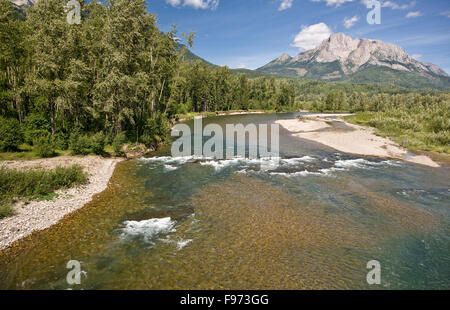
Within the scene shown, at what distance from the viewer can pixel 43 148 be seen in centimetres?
2655

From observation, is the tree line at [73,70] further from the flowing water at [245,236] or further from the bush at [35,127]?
the flowing water at [245,236]

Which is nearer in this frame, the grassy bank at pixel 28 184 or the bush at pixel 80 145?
the grassy bank at pixel 28 184

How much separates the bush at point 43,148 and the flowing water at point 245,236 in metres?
8.31

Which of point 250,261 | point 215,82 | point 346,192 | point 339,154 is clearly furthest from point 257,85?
point 250,261

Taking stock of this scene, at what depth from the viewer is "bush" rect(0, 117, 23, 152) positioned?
2602cm

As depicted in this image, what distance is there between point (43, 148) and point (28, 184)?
10.5 m

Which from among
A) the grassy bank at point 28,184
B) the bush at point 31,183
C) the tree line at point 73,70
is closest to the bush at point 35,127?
the tree line at point 73,70

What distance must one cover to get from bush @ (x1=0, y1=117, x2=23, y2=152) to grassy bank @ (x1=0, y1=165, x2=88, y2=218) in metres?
10.5

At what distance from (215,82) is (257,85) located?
136ft

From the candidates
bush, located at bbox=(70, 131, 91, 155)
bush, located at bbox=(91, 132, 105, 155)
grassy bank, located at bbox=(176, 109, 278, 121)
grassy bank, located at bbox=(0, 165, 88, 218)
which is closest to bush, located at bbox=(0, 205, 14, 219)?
grassy bank, located at bbox=(0, 165, 88, 218)

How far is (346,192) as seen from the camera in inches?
910

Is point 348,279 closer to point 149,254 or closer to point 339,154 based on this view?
point 149,254

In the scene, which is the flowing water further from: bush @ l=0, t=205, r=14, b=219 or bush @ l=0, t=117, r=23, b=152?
bush @ l=0, t=117, r=23, b=152

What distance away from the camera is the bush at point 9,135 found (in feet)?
85.4
